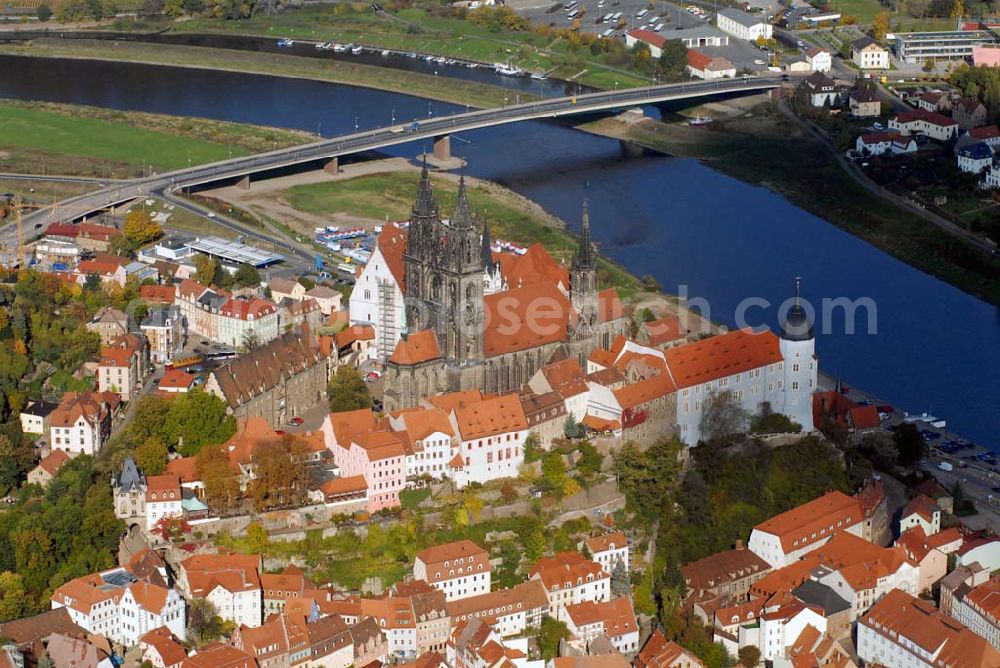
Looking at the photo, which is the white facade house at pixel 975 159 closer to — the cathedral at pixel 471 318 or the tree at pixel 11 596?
the cathedral at pixel 471 318

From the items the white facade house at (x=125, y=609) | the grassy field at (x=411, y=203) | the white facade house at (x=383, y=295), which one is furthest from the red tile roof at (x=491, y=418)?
the grassy field at (x=411, y=203)

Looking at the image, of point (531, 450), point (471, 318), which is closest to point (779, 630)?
point (531, 450)

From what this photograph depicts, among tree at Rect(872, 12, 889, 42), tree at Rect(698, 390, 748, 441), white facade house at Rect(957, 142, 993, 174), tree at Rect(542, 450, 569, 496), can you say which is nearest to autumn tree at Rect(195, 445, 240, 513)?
tree at Rect(542, 450, 569, 496)

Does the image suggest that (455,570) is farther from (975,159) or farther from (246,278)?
(975,159)

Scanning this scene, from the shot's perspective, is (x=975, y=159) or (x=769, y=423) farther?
(x=975, y=159)

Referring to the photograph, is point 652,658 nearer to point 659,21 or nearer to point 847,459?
point 847,459

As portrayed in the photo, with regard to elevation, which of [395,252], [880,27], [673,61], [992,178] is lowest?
[673,61]

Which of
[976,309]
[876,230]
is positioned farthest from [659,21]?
[976,309]

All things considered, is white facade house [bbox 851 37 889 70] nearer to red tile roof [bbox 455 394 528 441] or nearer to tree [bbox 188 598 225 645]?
red tile roof [bbox 455 394 528 441]
